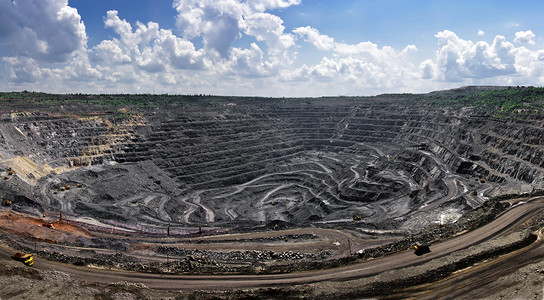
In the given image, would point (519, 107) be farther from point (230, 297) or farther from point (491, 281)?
point (230, 297)

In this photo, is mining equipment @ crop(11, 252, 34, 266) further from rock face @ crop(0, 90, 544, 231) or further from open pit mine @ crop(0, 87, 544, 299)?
rock face @ crop(0, 90, 544, 231)

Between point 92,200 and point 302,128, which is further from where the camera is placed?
point 302,128

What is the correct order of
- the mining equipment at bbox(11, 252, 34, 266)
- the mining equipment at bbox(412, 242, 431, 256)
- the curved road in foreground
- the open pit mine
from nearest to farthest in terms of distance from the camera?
1. the open pit mine
2. the curved road in foreground
3. the mining equipment at bbox(11, 252, 34, 266)
4. the mining equipment at bbox(412, 242, 431, 256)

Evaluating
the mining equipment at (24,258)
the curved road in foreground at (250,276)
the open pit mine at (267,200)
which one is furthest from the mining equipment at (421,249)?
the mining equipment at (24,258)

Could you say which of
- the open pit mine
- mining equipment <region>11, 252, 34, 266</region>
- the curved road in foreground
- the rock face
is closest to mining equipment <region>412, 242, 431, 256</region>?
the open pit mine

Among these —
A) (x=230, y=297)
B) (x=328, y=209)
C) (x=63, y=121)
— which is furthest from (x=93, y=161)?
(x=230, y=297)

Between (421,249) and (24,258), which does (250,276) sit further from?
(24,258)

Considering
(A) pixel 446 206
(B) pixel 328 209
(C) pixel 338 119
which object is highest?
(C) pixel 338 119
